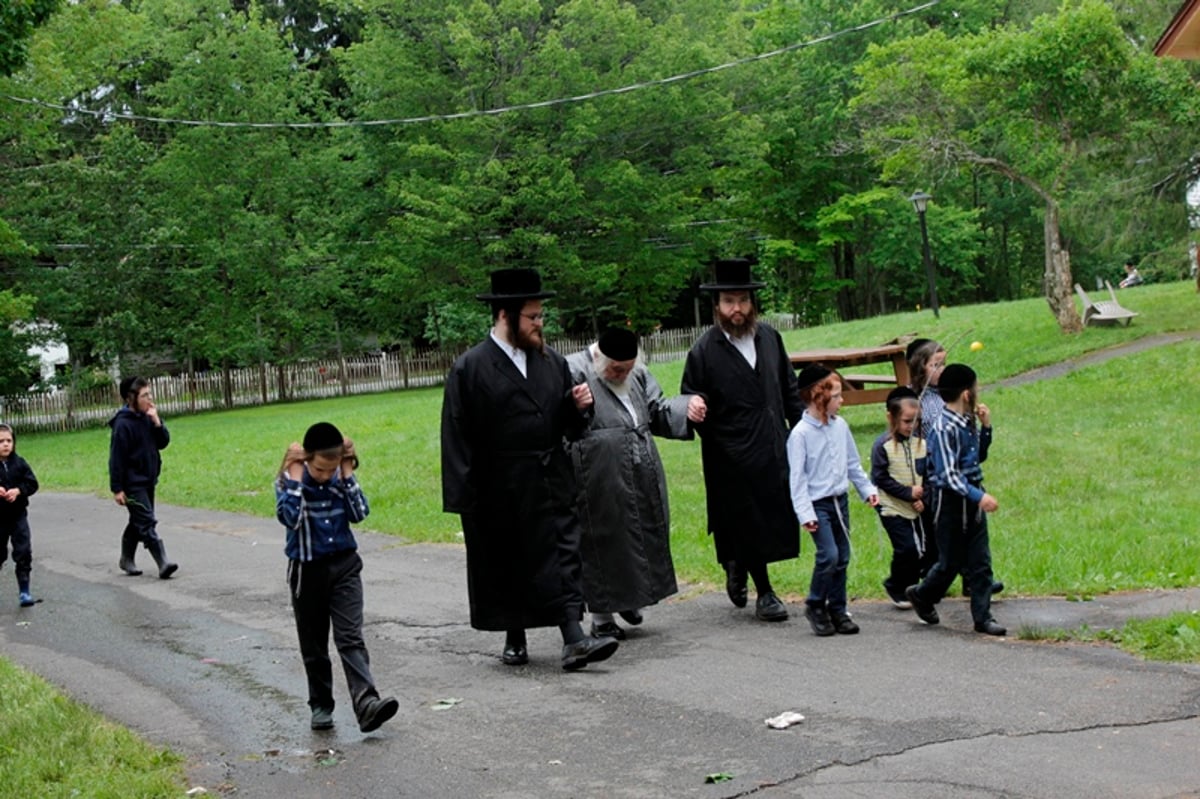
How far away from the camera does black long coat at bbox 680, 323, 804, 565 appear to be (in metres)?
8.59

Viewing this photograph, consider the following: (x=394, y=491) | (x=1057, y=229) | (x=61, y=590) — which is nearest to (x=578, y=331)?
(x=1057, y=229)

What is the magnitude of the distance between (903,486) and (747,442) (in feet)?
3.20

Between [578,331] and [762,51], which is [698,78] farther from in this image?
[578,331]

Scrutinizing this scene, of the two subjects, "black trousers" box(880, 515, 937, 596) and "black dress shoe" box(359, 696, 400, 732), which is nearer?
"black dress shoe" box(359, 696, 400, 732)

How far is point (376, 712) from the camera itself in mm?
6379

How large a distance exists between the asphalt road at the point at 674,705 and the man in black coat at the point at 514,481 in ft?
1.27

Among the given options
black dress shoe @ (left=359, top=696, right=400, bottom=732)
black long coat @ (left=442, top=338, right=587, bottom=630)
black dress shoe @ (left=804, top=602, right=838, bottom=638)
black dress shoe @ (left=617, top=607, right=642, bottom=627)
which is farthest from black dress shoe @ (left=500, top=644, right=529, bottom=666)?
black dress shoe @ (left=804, top=602, right=838, bottom=638)

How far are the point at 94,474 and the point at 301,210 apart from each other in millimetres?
23396

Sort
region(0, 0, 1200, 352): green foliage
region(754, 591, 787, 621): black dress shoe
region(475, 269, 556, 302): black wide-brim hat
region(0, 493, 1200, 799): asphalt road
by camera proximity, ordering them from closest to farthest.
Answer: region(0, 493, 1200, 799): asphalt road → region(475, 269, 556, 302): black wide-brim hat → region(754, 591, 787, 621): black dress shoe → region(0, 0, 1200, 352): green foliage

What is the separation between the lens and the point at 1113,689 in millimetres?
6402

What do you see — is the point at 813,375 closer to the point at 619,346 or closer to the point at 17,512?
the point at 619,346

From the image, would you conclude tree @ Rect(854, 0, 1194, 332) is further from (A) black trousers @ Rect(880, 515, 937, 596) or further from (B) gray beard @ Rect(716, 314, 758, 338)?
(A) black trousers @ Rect(880, 515, 937, 596)

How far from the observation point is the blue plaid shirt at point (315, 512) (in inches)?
263

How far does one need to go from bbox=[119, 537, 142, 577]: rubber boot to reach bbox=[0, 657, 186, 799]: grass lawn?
17.4 ft
